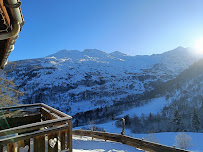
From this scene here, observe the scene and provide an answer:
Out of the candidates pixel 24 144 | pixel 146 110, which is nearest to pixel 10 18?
pixel 24 144

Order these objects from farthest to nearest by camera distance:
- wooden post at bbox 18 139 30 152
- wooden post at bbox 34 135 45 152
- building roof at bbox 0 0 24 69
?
wooden post at bbox 34 135 45 152
wooden post at bbox 18 139 30 152
building roof at bbox 0 0 24 69

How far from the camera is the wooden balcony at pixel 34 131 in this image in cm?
253

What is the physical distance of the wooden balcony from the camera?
2.53 metres

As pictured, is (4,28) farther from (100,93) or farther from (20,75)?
(20,75)

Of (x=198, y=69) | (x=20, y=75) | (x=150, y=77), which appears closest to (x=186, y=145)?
(x=198, y=69)

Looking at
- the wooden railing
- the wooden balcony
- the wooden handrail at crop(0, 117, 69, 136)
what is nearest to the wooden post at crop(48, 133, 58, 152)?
the wooden balcony

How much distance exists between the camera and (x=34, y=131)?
2.86 metres

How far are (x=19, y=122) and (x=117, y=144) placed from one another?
7212 millimetres

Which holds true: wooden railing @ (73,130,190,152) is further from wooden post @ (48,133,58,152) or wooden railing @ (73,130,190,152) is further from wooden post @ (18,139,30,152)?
wooden post @ (18,139,30,152)

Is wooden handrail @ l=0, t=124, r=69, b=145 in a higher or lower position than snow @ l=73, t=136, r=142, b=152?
higher

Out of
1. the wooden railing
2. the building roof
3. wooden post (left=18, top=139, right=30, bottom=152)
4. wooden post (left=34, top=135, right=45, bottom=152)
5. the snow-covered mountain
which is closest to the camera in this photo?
the building roof

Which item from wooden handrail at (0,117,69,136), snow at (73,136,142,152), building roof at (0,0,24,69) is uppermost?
building roof at (0,0,24,69)

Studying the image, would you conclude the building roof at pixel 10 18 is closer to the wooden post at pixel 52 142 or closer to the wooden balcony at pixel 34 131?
the wooden balcony at pixel 34 131

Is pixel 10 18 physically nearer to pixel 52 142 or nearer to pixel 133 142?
pixel 52 142
